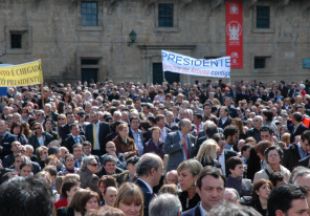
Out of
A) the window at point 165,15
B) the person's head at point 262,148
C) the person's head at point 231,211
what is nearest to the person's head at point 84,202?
the person's head at point 262,148

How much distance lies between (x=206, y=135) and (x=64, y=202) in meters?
4.92

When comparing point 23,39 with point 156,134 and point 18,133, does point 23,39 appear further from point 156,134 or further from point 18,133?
point 156,134

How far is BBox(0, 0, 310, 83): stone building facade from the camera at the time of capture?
3275cm

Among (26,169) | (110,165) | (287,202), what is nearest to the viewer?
(287,202)

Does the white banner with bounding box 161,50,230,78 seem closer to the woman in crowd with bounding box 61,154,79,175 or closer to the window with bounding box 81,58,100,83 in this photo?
the window with bounding box 81,58,100,83

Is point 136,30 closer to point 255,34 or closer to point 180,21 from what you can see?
point 180,21

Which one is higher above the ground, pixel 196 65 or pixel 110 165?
pixel 196 65

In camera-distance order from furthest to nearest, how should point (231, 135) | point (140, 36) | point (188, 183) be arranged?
point (140, 36)
point (231, 135)
point (188, 183)

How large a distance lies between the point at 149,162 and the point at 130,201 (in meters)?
1.22

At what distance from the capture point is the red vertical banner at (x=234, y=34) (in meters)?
36.0

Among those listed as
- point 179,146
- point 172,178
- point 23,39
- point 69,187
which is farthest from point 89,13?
point 69,187

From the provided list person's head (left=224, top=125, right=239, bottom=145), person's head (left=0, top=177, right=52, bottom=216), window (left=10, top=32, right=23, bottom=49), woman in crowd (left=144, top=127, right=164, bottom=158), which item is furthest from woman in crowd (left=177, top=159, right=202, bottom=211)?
window (left=10, top=32, right=23, bottom=49)

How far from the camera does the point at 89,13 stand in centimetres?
3412

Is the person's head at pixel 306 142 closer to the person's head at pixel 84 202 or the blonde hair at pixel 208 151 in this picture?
the blonde hair at pixel 208 151
